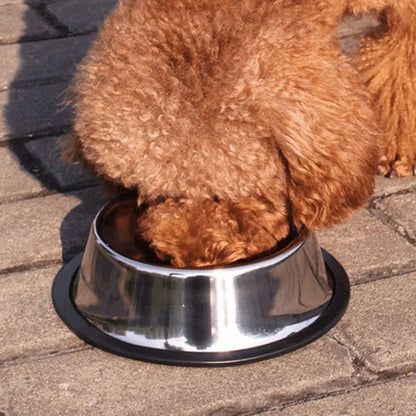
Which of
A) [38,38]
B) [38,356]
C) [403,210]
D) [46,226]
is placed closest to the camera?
[38,356]

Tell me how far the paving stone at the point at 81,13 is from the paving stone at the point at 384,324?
8.70ft

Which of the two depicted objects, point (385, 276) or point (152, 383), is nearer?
point (152, 383)

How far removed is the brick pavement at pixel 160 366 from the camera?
2.52m

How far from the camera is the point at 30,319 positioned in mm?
2889

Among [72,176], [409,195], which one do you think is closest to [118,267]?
[72,176]

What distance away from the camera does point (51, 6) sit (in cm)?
551

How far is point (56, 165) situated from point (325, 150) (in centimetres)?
155

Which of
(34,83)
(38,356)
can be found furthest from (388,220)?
(34,83)

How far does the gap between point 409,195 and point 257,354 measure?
50.1 inches

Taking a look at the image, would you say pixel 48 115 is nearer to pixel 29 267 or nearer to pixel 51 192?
pixel 51 192

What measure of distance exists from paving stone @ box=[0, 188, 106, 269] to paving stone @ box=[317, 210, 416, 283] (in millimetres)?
812

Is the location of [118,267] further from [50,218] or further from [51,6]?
[51,6]

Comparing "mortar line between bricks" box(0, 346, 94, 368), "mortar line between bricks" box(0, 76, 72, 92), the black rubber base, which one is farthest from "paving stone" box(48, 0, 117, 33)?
"mortar line between bricks" box(0, 346, 94, 368)

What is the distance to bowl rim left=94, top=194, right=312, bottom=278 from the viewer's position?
8.51 ft
